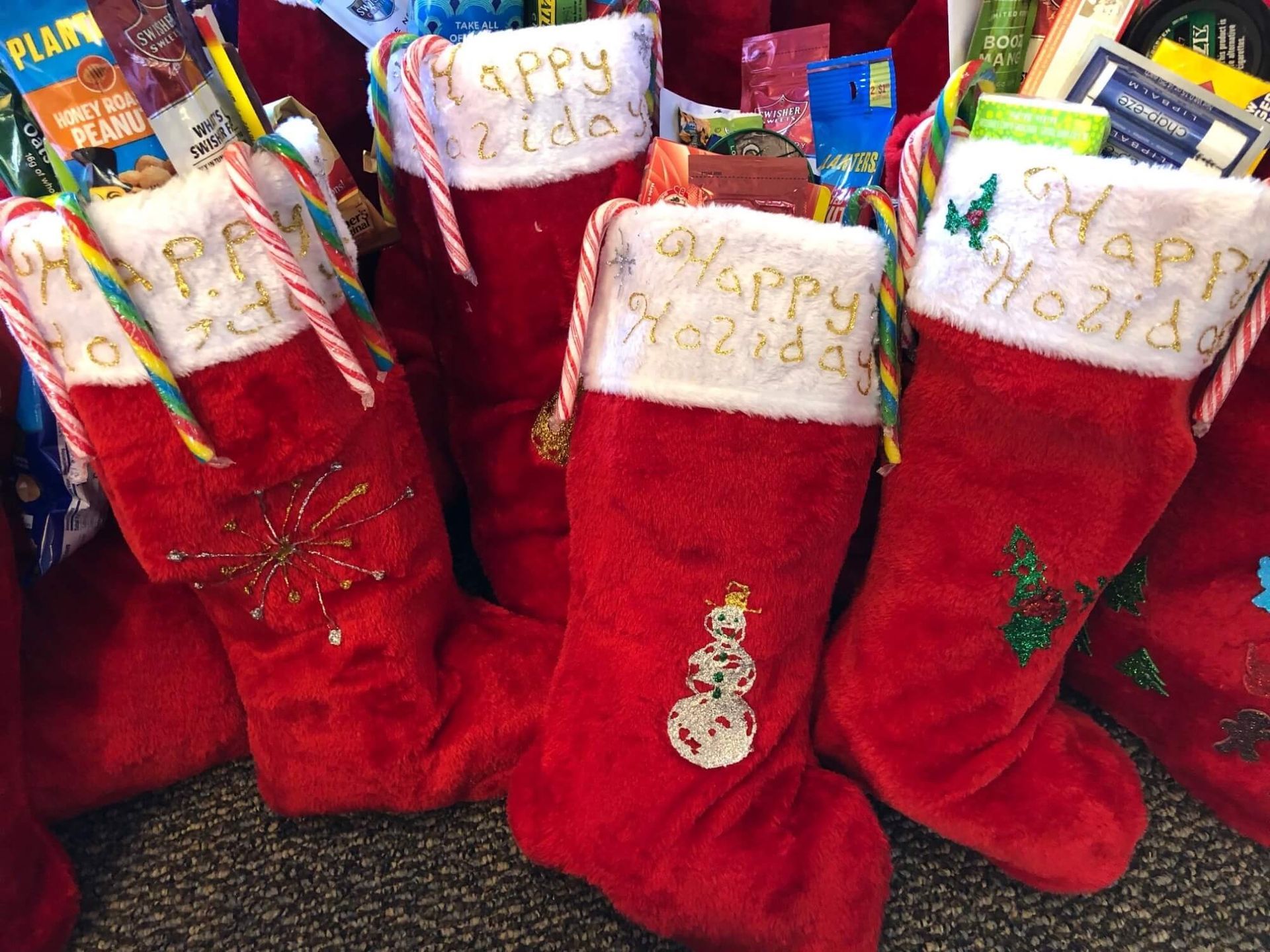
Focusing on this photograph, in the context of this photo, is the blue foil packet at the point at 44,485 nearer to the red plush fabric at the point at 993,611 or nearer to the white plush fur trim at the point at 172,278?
the white plush fur trim at the point at 172,278

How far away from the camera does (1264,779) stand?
2.32 feet

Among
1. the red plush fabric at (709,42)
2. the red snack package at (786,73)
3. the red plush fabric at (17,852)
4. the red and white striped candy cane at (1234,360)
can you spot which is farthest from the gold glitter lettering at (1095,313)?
the red plush fabric at (17,852)

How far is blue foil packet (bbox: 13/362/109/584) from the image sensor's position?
27.7 inches

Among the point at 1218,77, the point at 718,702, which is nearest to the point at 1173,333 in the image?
the point at 1218,77

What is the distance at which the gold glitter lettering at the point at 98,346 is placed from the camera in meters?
0.57

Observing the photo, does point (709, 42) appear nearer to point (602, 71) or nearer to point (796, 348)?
point (602, 71)

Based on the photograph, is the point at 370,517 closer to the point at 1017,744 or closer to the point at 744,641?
the point at 744,641

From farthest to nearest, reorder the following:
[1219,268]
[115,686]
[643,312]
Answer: [115,686], [643,312], [1219,268]

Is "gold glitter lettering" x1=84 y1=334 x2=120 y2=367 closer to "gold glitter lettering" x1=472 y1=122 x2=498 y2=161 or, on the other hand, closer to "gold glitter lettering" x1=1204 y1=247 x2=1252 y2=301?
"gold glitter lettering" x1=472 y1=122 x2=498 y2=161

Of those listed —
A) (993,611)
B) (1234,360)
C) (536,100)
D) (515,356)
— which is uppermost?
(536,100)

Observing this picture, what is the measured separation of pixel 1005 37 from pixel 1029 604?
45cm

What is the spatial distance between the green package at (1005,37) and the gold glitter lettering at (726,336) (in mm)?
313

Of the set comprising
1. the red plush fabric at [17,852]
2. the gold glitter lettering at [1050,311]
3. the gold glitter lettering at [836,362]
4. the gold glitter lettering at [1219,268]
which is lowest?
the red plush fabric at [17,852]

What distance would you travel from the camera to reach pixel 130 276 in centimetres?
55
